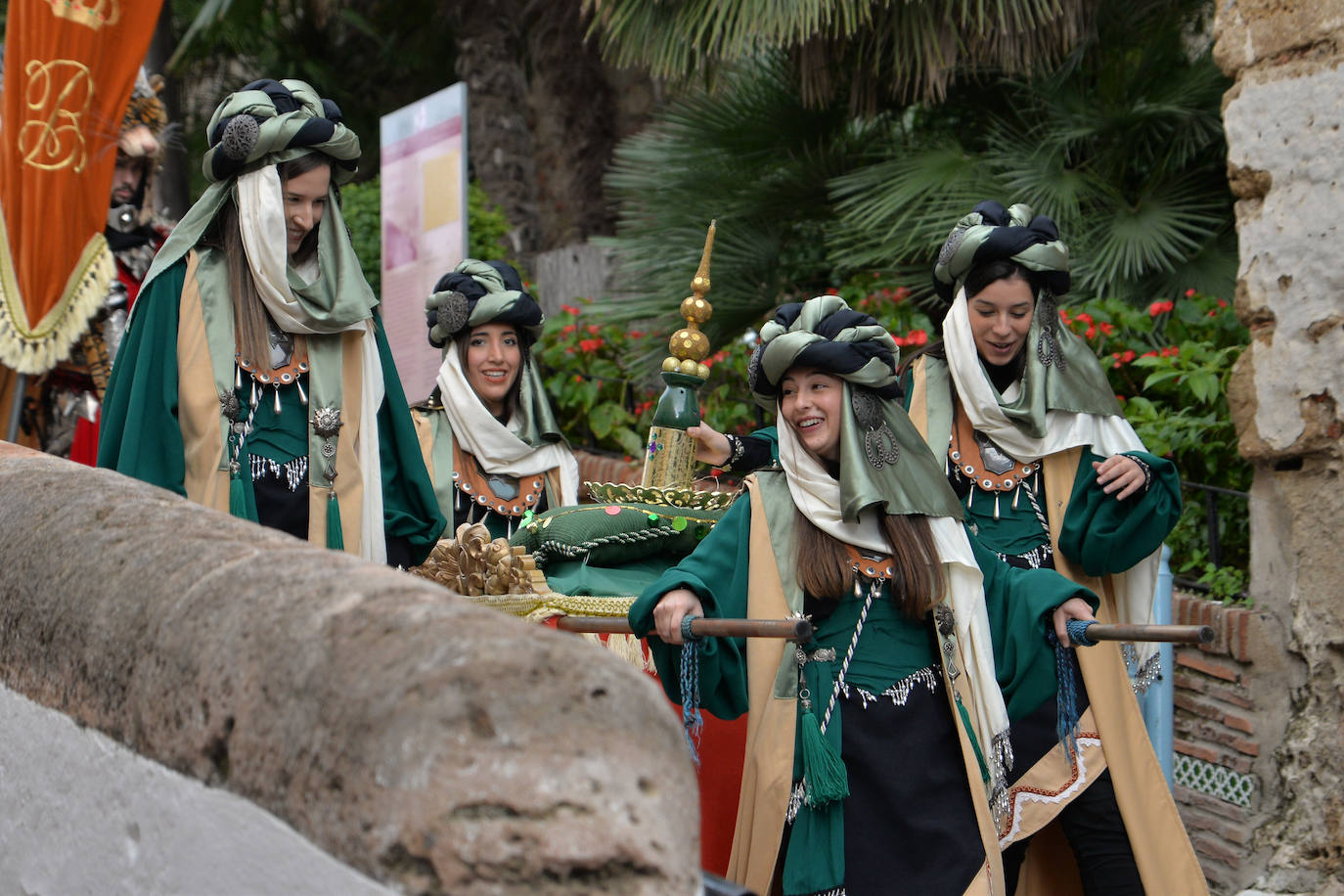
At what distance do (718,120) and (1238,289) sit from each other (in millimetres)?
3171

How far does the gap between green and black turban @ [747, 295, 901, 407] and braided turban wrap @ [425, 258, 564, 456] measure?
1.49 m

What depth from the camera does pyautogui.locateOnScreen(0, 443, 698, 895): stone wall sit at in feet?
5.44

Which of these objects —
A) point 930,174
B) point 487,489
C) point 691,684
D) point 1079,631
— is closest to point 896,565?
point 1079,631

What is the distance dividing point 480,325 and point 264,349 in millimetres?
1027

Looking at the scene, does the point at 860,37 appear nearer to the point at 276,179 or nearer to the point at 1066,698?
the point at 276,179

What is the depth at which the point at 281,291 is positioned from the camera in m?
3.95

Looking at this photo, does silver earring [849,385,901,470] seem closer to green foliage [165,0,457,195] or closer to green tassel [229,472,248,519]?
green tassel [229,472,248,519]

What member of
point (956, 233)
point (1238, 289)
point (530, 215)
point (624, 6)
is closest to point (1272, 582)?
point (1238, 289)

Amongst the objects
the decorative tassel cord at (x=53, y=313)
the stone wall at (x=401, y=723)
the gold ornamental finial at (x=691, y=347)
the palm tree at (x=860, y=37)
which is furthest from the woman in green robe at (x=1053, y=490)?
the decorative tassel cord at (x=53, y=313)

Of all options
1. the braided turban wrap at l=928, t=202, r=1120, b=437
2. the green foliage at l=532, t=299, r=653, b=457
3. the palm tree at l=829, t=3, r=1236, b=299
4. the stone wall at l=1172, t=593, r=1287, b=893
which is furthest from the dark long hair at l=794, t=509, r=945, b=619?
the green foliage at l=532, t=299, r=653, b=457

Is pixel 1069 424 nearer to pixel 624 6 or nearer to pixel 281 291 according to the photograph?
pixel 281 291

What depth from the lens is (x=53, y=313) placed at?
5.99m

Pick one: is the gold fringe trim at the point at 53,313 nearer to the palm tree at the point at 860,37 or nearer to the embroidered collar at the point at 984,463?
the palm tree at the point at 860,37

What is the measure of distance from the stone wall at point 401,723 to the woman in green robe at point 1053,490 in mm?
2100
